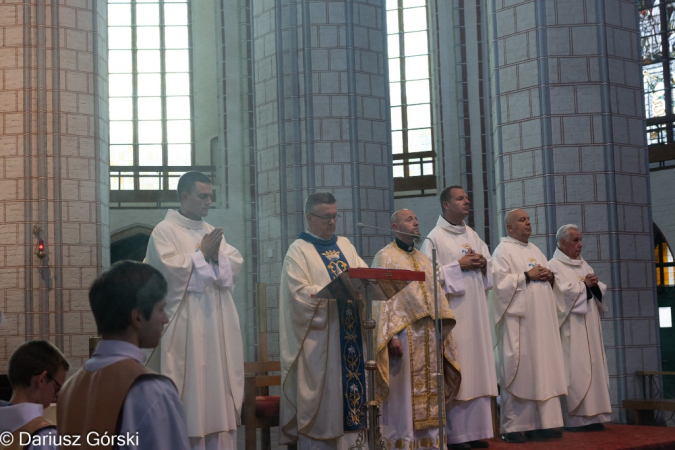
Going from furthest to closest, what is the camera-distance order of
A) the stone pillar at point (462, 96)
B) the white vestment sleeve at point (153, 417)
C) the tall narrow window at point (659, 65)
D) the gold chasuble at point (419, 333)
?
the tall narrow window at point (659, 65) < the stone pillar at point (462, 96) < the gold chasuble at point (419, 333) < the white vestment sleeve at point (153, 417)

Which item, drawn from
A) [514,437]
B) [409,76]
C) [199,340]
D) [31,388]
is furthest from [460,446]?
[409,76]

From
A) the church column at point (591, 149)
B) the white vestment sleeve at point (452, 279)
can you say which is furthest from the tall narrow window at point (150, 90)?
the white vestment sleeve at point (452, 279)

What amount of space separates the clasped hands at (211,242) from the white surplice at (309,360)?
2.47ft

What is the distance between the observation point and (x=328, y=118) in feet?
34.3

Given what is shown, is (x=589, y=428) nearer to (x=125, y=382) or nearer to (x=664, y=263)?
(x=125, y=382)

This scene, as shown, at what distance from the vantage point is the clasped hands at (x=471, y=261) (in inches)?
269

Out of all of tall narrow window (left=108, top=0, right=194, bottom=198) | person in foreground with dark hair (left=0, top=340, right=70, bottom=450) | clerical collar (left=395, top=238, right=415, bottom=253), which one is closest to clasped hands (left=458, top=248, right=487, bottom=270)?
clerical collar (left=395, top=238, right=415, bottom=253)

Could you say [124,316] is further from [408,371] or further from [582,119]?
[582,119]

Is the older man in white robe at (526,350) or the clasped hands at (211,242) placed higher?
the clasped hands at (211,242)

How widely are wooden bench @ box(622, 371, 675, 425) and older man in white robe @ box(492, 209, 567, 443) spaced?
1.51 metres

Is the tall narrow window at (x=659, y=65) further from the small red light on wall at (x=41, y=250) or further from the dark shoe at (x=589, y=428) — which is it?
the small red light on wall at (x=41, y=250)

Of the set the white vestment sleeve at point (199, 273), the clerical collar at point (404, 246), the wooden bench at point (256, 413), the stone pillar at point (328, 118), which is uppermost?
the stone pillar at point (328, 118)

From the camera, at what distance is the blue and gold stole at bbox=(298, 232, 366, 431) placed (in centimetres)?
606

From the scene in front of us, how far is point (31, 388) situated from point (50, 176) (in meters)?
7.29
